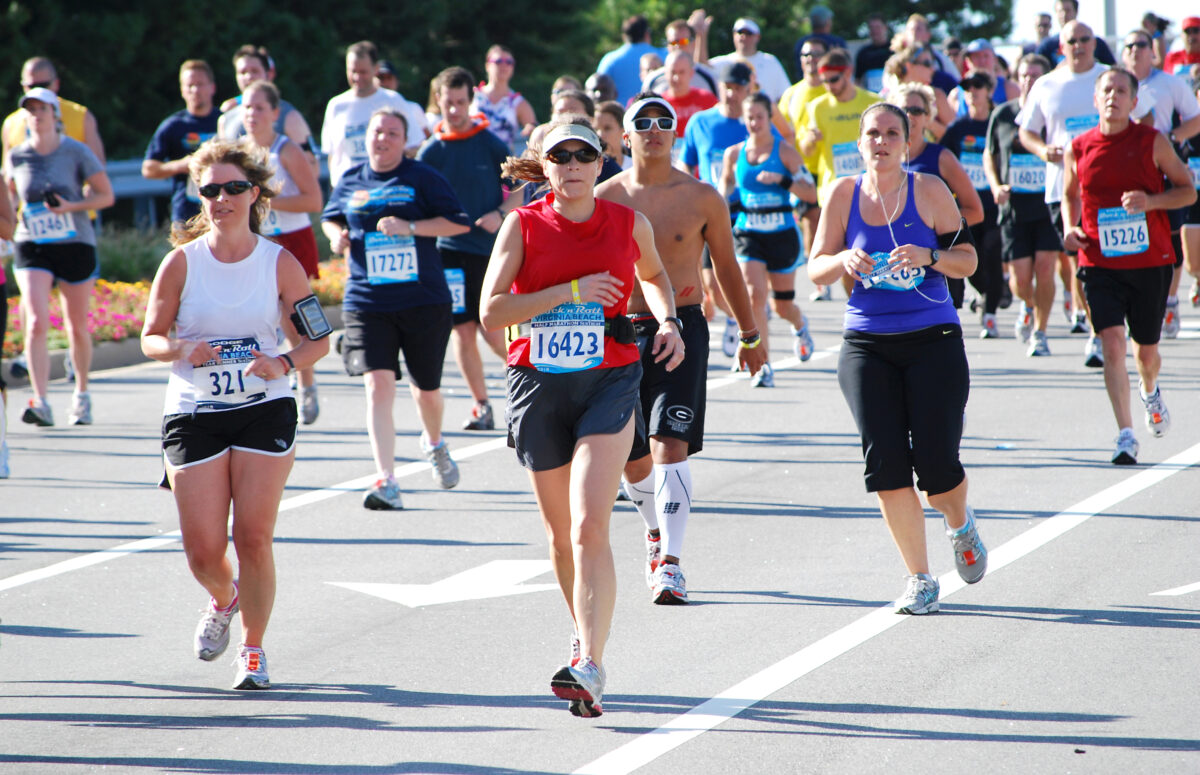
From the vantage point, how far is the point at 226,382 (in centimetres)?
585

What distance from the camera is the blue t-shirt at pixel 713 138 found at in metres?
13.8

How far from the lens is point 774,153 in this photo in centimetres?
1299

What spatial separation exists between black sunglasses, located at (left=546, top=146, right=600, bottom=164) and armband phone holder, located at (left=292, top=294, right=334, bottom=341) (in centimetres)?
100

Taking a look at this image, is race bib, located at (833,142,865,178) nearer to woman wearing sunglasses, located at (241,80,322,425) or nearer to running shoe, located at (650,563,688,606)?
woman wearing sunglasses, located at (241,80,322,425)

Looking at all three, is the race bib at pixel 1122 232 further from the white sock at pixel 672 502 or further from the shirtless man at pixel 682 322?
the white sock at pixel 672 502

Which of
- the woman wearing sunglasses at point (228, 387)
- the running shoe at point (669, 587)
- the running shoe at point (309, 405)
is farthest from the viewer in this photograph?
the running shoe at point (309, 405)

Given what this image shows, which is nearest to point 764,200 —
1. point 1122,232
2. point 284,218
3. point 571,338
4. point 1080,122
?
point 1080,122

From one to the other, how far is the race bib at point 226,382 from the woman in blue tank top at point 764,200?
23.9 ft

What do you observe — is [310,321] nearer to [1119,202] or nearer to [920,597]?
[920,597]

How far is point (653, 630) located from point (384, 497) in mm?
2759

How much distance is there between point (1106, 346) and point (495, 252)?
15.5ft

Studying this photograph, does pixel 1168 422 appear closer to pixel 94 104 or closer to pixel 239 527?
pixel 239 527

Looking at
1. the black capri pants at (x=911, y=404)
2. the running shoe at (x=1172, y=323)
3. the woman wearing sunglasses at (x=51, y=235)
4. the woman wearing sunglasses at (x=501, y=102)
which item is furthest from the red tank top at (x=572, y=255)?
the woman wearing sunglasses at (x=501, y=102)

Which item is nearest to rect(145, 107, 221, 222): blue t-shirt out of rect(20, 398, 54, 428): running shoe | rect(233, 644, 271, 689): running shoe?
rect(20, 398, 54, 428): running shoe
